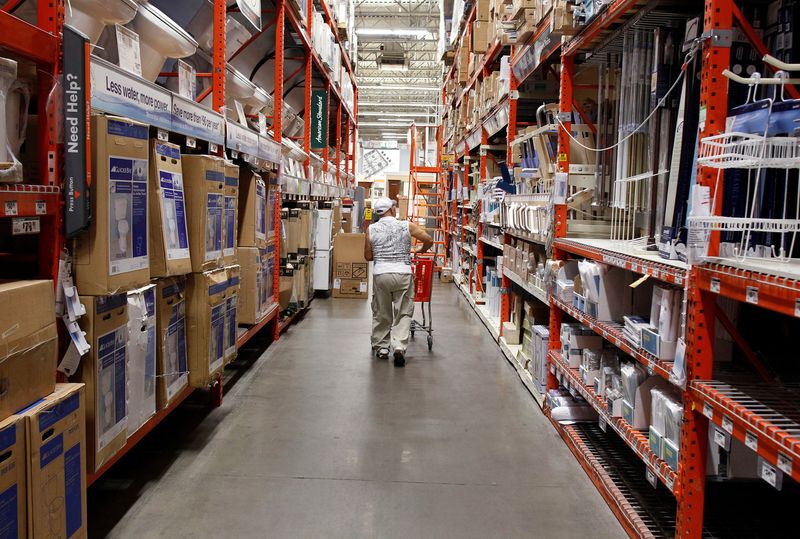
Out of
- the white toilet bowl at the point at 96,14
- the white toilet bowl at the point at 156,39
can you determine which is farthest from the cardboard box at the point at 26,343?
the white toilet bowl at the point at 156,39

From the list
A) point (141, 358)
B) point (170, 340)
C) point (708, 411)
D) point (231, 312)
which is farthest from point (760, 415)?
point (231, 312)

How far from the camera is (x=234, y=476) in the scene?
3.28 m

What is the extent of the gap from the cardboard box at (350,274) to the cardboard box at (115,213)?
6.76 metres

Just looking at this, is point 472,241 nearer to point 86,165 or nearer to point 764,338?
point 764,338

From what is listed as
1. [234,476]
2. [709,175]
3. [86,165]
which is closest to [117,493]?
[234,476]

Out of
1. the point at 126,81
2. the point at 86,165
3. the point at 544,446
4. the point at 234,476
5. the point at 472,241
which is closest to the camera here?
the point at 86,165

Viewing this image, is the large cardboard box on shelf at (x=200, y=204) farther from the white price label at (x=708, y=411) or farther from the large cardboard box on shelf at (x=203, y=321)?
the white price label at (x=708, y=411)

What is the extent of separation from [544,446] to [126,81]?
2.99 metres

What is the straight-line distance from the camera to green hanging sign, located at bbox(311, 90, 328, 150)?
9281 millimetres

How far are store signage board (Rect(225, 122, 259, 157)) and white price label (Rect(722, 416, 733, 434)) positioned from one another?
3.29 m

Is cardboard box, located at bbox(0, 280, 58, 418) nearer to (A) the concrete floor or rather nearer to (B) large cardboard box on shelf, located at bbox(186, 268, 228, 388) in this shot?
(A) the concrete floor

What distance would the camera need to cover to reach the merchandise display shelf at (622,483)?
8.86ft

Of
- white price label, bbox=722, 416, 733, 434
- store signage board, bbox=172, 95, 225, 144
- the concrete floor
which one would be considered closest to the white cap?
the concrete floor

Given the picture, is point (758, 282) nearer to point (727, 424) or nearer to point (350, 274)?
point (727, 424)
